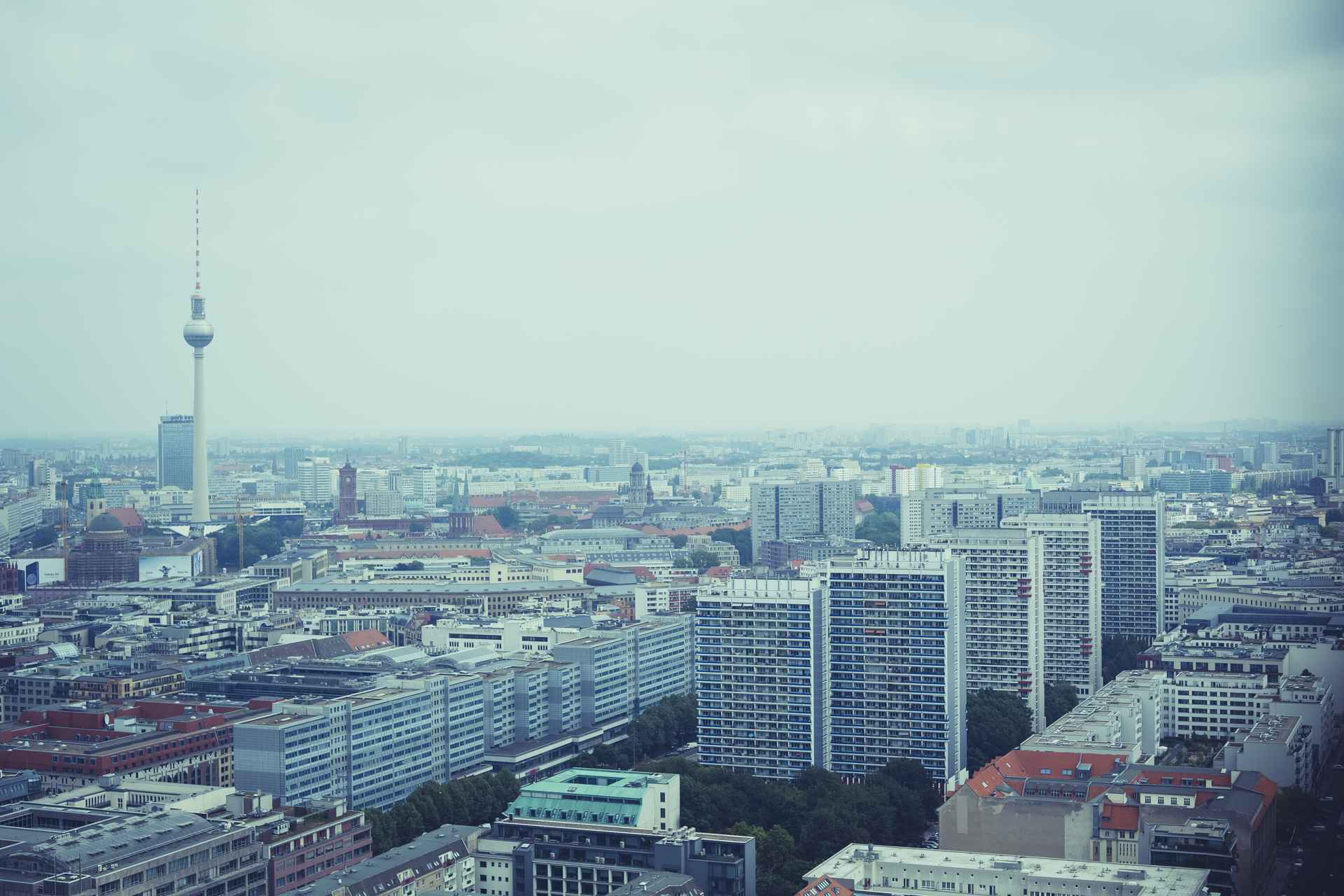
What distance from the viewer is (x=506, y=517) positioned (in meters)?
48.8

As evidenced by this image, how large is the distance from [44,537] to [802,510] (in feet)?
57.5

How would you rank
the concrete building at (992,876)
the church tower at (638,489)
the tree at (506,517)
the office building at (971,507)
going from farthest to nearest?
the tree at (506,517)
the church tower at (638,489)
the office building at (971,507)
the concrete building at (992,876)

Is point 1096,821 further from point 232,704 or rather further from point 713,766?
point 232,704

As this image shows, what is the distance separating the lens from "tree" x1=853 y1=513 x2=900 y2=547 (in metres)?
35.9

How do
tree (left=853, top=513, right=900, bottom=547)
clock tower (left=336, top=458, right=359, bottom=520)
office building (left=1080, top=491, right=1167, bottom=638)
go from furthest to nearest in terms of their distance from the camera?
clock tower (left=336, top=458, right=359, bottom=520)
tree (left=853, top=513, right=900, bottom=547)
office building (left=1080, top=491, right=1167, bottom=638)

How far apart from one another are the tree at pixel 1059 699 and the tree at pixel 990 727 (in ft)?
3.69

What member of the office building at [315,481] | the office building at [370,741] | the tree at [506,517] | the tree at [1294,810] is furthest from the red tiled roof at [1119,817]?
the office building at [315,481]

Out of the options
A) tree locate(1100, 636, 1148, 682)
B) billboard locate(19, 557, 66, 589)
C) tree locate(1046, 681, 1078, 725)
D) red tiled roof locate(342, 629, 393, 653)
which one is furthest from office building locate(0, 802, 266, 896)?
billboard locate(19, 557, 66, 589)

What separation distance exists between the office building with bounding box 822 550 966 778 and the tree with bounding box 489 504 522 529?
105ft

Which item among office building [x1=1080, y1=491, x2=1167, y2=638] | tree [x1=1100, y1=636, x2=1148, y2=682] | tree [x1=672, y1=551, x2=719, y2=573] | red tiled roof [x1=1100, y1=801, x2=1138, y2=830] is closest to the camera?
red tiled roof [x1=1100, y1=801, x2=1138, y2=830]

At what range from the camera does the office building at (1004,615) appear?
18.4 metres

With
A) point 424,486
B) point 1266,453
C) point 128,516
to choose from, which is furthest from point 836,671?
point 424,486

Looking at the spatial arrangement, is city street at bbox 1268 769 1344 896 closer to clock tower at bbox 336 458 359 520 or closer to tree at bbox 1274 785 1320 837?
tree at bbox 1274 785 1320 837

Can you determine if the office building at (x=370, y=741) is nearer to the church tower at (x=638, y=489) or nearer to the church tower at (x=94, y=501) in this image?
the church tower at (x=94, y=501)
